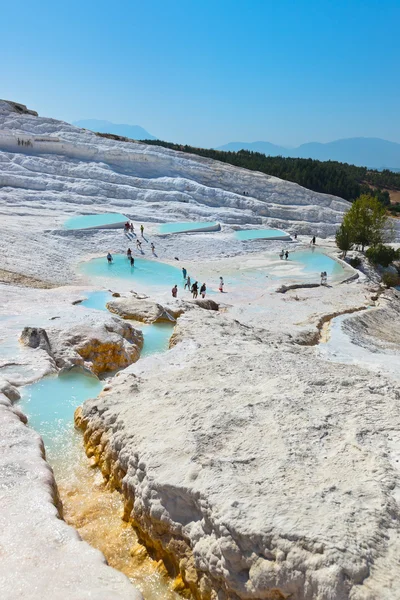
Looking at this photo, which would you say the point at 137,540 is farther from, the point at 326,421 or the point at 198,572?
the point at 326,421

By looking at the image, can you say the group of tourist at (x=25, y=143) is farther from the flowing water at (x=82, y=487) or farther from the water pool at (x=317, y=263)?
the flowing water at (x=82, y=487)

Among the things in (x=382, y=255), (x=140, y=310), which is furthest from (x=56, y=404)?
(x=382, y=255)

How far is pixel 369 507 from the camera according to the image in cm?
439

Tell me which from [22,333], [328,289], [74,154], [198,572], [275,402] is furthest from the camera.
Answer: [74,154]

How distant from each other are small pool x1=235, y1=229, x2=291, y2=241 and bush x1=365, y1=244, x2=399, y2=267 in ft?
22.1

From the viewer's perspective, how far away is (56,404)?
28.3 feet

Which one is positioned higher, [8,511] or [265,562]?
[265,562]

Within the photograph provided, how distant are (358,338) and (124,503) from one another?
1046 cm

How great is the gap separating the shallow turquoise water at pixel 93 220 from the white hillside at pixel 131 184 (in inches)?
47.1


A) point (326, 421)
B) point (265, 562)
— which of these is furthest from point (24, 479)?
point (326, 421)

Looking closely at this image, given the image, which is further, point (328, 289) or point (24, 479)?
point (328, 289)

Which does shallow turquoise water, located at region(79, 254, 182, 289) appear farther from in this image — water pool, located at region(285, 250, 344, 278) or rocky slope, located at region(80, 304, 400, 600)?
rocky slope, located at region(80, 304, 400, 600)

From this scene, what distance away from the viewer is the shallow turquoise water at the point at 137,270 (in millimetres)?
23594

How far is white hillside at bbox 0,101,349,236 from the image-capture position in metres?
35.7
